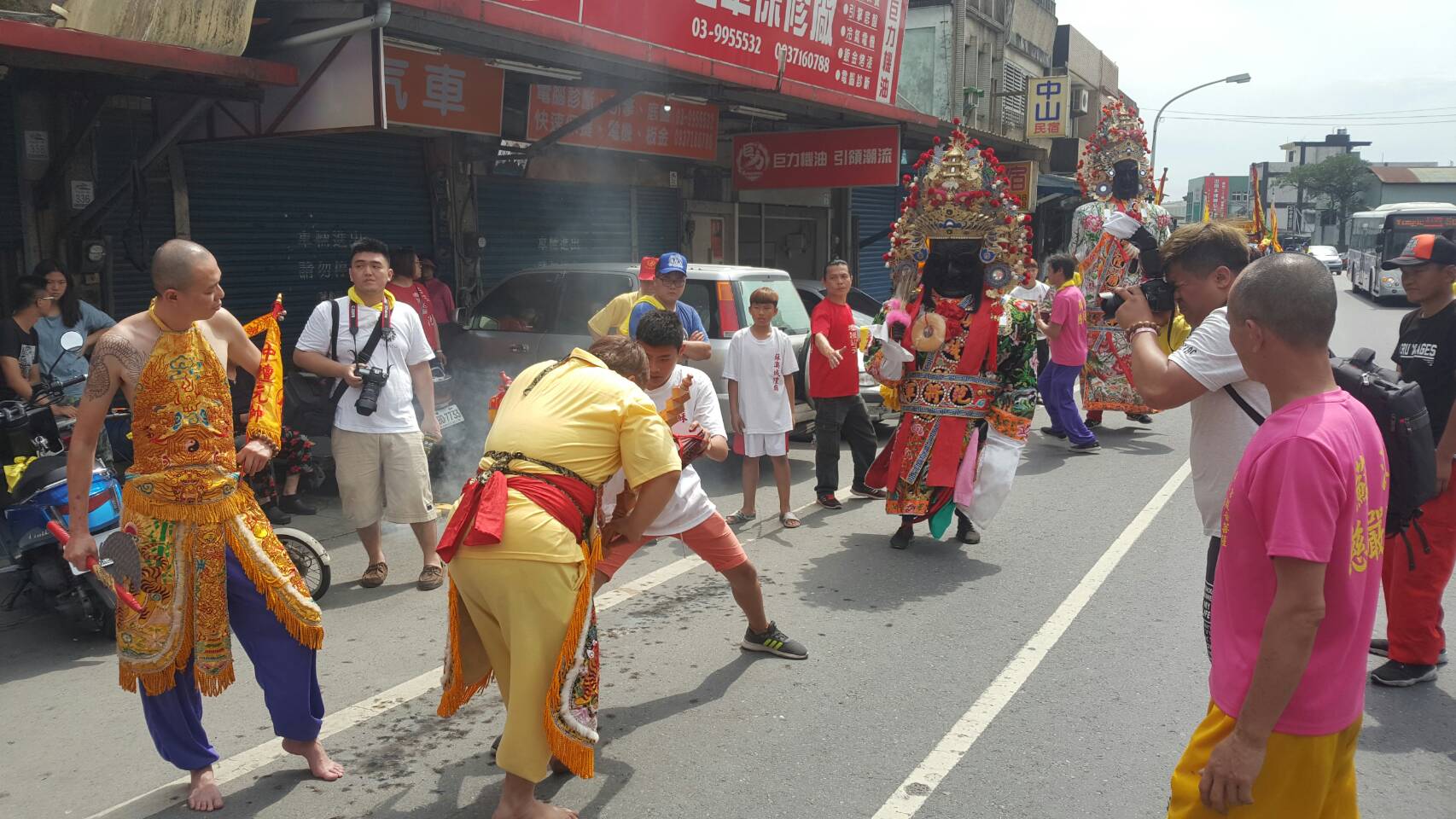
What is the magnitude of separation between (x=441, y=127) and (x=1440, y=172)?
2628 inches

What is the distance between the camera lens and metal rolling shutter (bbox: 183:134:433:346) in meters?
9.17

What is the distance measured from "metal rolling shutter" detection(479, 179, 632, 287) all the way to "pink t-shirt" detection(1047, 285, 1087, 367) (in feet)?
18.0

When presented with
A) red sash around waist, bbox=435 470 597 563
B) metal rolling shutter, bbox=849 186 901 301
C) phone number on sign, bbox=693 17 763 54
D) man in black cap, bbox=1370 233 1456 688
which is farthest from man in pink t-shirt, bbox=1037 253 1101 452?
metal rolling shutter, bbox=849 186 901 301

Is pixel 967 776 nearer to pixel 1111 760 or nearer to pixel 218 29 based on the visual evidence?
pixel 1111 760

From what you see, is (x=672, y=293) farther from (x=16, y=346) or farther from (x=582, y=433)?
(x=16, y=346)

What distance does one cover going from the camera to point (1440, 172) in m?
60.2

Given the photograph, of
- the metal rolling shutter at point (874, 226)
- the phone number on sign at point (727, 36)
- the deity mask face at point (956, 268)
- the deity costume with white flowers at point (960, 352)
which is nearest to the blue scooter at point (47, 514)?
the deity costume with white flowers at point (960, 352)

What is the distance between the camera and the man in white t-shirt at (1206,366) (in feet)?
9.91

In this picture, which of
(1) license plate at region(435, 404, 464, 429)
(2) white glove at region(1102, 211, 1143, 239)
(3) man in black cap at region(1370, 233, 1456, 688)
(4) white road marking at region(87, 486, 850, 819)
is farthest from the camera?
(1) license plate at region(435, 404, 464, 429)

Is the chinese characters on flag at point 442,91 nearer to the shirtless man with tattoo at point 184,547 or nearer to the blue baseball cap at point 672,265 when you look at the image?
the blue baseball cap at point 672,265

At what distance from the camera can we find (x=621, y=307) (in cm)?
723

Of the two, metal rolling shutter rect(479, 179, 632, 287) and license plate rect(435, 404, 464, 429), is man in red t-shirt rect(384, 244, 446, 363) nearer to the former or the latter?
license plate rect(435, 404, 464, 429)

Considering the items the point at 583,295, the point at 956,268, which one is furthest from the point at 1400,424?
the point at 583,295

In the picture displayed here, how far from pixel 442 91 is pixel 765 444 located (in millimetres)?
4958
